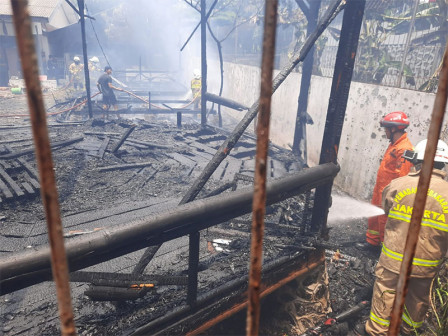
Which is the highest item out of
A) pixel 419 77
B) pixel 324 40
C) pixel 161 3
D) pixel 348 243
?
pixel 161 3

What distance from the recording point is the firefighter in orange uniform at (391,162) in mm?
4557

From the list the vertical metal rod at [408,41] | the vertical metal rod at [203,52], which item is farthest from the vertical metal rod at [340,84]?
the vertical metal rod at [203,52]

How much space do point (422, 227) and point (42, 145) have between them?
11.0 feet

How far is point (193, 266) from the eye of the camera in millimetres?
2176

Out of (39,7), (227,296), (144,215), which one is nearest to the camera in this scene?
(227,296)

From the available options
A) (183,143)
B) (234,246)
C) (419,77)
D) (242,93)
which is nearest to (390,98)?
(419,77)

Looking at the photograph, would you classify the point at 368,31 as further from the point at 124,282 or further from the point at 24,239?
the point at 24,239

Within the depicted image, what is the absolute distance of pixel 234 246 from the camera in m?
3.88

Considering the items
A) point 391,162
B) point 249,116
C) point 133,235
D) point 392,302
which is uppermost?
point 249,116

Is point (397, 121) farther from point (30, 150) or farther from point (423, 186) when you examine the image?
point (30, 150)

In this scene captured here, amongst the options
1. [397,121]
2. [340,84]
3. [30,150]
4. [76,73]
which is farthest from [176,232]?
[76,73]

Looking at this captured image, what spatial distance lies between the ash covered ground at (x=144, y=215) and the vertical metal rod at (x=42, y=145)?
1.63m

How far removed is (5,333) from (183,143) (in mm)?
7358

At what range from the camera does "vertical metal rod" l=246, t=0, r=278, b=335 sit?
0.75 m
